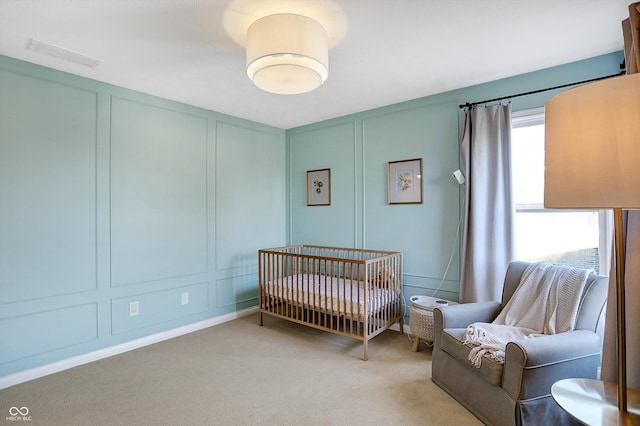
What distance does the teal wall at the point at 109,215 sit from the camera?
7.88 ft

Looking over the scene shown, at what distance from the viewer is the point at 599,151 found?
1.06 m

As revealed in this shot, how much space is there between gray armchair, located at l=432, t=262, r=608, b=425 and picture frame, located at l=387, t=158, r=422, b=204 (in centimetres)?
153

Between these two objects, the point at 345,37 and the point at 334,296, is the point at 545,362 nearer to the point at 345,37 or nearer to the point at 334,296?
the point at 334,296

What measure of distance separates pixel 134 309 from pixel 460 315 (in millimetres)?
2835

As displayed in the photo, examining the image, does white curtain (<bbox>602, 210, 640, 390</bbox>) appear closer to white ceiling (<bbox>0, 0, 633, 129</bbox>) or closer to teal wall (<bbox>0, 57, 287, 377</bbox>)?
white ceiling (<bbox>0, 0, 633, 129</bbox>)

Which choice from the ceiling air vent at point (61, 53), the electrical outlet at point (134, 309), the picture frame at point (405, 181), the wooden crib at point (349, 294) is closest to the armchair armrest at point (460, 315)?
the wooden crib at point (349, 294)

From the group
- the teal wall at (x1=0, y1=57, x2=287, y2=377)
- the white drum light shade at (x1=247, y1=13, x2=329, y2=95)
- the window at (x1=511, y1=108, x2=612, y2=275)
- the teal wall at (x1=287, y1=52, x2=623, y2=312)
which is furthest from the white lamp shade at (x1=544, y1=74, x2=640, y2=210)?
the teal wall at (x1=0, y1=57, x2=287, y2=377)

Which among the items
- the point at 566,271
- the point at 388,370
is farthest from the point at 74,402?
the point at 566,271

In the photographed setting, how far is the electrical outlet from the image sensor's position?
2.99 meters

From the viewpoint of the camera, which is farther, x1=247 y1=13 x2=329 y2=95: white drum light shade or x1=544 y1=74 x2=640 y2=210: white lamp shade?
x1=247 y1=13 x2=329 y2=95: white drum light shade

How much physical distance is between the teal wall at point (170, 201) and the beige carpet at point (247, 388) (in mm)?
420

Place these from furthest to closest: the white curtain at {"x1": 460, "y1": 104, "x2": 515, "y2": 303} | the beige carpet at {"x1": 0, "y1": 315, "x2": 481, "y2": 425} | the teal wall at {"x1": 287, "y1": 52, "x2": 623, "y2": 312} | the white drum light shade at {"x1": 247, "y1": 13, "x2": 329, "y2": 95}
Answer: the teal wall at {"x1": 287, "y1": 52, "x2": 623, "y2": 312} < the white curtain at {"x1": 460, "y1": 104, "x2": 515, "y2": 303} < the beige carpet at {"x1": 0, "y1": 315, "x2": 481, "y2": 425} < the white drum light shade at {"x1": 247, "y1": 13, "x2": 329, "y2": 95}

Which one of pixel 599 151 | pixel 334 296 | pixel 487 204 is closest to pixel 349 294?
pixel 334 296

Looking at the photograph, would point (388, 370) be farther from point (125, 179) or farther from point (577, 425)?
point (125, 179)
